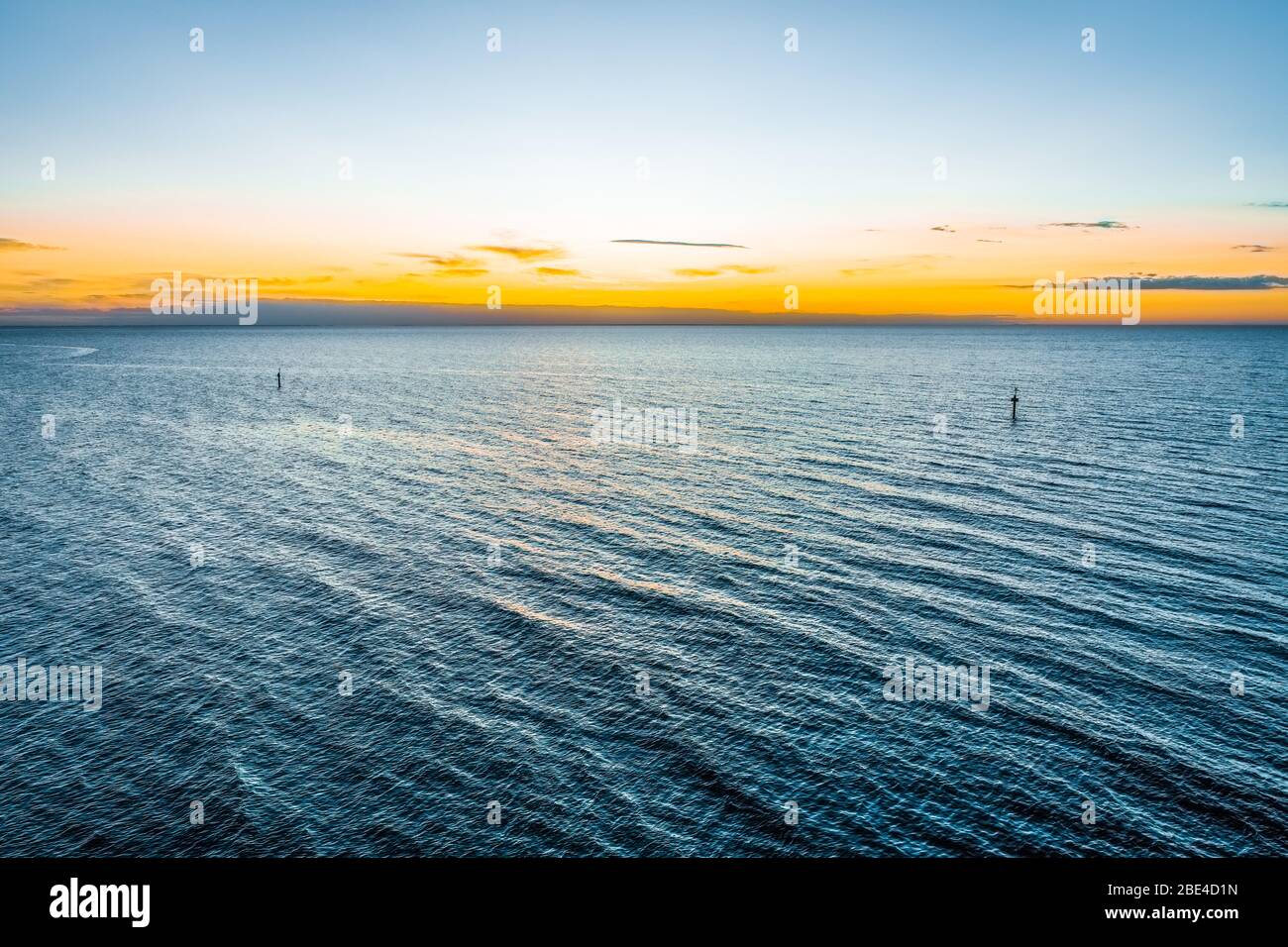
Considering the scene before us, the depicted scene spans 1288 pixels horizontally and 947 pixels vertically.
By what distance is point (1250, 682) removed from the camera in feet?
113

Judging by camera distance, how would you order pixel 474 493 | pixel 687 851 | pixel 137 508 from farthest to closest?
pixel 474 493
pixel 137 508
pixel 687 851

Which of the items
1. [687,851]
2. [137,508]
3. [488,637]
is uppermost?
[137,508]

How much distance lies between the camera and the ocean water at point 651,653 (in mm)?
27125

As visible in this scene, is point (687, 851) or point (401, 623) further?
point (401, 623)

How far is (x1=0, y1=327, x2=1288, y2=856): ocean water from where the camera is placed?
27.1 metres

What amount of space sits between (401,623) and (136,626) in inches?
520

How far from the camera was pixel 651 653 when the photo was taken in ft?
127

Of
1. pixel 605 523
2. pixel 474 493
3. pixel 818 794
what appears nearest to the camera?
pixel 818 794

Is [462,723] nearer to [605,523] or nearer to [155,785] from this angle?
[155,785]
